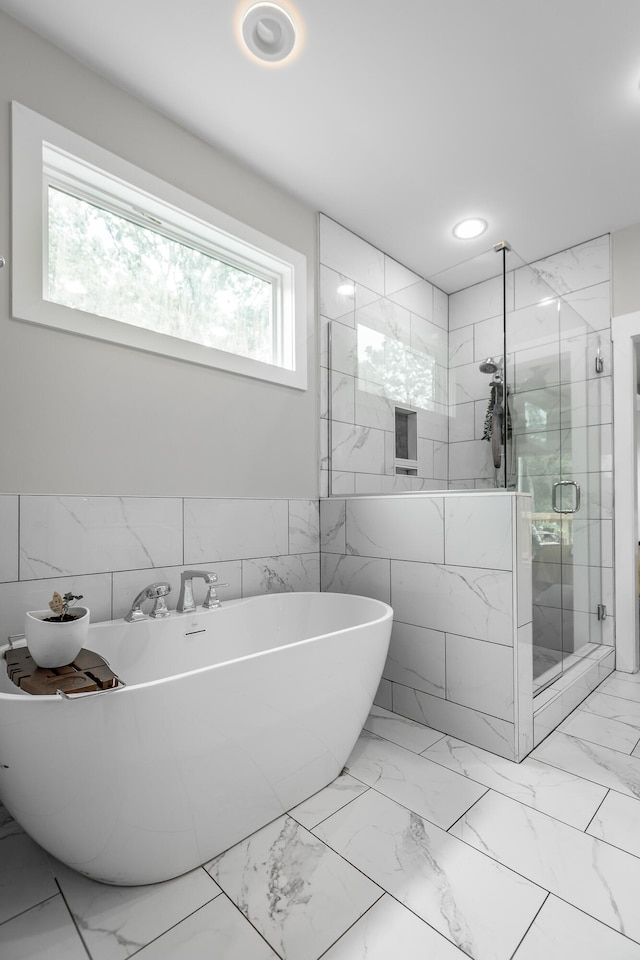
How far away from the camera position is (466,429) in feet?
7.40

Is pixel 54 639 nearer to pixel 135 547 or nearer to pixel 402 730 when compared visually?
pixel 135 547

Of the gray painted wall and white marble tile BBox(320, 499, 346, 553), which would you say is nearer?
the gray painted wall

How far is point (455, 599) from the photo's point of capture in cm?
202

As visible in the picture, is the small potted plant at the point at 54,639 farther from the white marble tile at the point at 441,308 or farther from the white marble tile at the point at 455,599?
the white marble tile at the point at 441,308

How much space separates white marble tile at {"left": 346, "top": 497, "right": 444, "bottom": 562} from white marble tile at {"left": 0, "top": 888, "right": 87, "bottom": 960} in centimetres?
162

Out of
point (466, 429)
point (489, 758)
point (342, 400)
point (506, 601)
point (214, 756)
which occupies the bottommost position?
point (489, 758)

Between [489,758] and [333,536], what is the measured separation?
1.21 metres

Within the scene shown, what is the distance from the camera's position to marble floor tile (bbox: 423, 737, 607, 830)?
1.55 metres

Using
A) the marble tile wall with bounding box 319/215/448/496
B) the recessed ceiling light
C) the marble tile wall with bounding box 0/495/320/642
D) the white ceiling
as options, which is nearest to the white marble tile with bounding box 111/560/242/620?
the marble tile wall with bounding box 0/495/320/642

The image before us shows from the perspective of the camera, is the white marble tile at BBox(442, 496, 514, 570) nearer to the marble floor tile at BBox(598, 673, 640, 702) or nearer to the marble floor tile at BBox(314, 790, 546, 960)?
the marble floor tile at BBox(314, 790, 546, 960)

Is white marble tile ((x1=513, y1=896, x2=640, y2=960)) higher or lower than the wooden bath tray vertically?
lower

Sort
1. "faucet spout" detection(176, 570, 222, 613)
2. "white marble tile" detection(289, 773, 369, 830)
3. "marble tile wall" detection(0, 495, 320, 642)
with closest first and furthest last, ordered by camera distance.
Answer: "white marble tile" detection(289, 773, 369, 830) < "marble tile wall" detection(0, 495, 320, 642) < "faucet spout" detection(176, 570, 222, 613)

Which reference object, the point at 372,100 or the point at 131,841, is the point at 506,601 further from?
the point at 372,100

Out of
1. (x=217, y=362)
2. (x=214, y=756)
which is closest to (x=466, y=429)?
(x=217, y=362)
